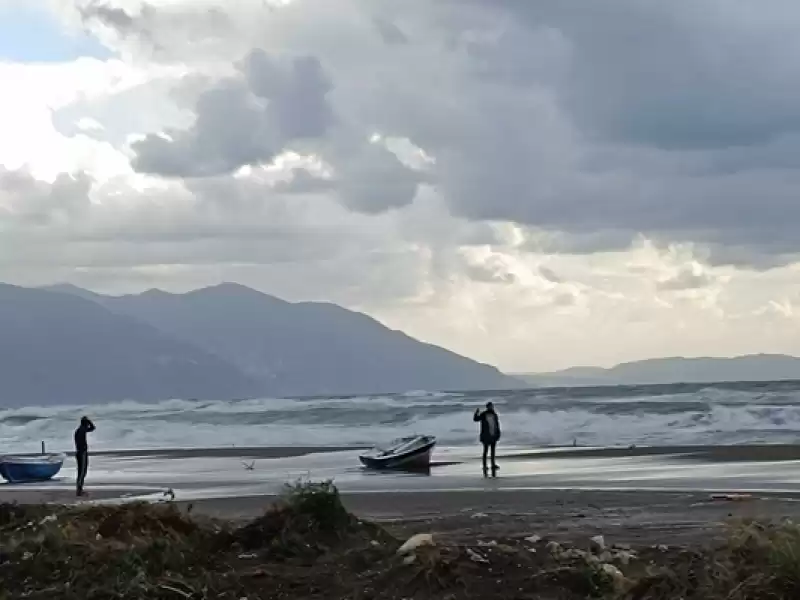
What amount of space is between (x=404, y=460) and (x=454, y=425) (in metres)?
24.1

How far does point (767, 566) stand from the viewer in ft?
25.7

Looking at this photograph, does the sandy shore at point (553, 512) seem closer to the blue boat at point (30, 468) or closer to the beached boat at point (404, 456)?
the beached boat at point (404, 456)

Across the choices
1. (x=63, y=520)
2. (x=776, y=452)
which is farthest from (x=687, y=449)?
(x=63, y=520)

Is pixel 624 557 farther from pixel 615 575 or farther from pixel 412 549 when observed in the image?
pixel 412 549

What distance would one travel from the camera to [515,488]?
22.5 m

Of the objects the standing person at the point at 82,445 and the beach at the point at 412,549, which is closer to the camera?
the beach at the point at 412,549

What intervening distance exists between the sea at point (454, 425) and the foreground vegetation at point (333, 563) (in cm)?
2985

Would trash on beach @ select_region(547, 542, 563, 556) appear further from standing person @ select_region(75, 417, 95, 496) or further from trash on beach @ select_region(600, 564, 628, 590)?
standing person @ select_region(75, 417, 95, 496)

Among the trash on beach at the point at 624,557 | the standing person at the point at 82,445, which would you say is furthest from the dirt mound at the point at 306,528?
the standing person at the point at 82,445

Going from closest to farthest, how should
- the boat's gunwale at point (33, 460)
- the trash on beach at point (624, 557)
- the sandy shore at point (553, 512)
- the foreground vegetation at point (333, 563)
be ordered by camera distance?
the foreground vegetation at point (333, 563)
the trash on beach at point (624, 557)
the sandy shore at point (553, 512)
the boat's gunwale at point (33, 460)

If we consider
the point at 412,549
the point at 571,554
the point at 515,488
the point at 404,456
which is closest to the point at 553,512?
the point at 515,488

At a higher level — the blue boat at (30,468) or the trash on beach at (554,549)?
the trash on beach at (554,549)

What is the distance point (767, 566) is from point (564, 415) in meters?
48.9

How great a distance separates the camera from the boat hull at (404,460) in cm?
3092
